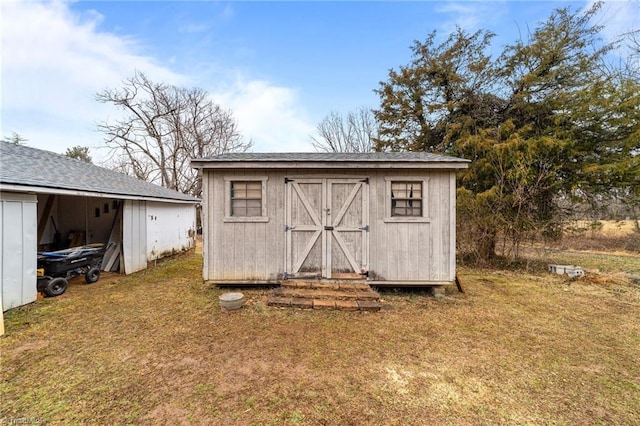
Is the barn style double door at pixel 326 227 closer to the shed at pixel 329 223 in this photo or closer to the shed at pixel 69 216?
the shed at pixel 329 223

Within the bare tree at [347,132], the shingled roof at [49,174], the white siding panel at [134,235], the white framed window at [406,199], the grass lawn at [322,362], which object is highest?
the bare tree at [347,132]

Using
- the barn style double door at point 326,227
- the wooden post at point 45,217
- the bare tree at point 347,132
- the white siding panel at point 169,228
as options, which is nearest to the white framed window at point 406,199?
the barn style double door at point 326,227

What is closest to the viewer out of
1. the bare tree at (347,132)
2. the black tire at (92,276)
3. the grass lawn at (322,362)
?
the grass lawn at (322,362)

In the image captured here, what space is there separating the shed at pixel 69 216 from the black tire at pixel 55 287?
1.16 feet

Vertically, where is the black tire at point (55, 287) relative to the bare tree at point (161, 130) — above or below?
below

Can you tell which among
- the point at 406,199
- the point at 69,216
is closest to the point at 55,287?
the point at 69,216

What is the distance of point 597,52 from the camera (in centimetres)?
736

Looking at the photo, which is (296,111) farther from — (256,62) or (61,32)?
(61,32)

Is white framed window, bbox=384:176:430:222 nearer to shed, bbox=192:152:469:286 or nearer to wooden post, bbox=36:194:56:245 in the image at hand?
shed, bbox=192:152:469:286

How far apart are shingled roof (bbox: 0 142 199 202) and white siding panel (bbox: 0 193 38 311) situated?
30cm

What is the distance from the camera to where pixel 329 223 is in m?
5.04

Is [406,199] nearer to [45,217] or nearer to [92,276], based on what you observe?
[92,276]

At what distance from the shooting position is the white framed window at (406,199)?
4.97 meters

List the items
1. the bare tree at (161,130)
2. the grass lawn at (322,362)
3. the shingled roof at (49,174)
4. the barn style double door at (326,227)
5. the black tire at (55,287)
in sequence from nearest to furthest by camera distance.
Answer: the grass lawn at (322,362)
the shingled roof at (49,174)
the black tire at (55,287)
the barn style double door at (326,227)
the bare tree at (161,130)
